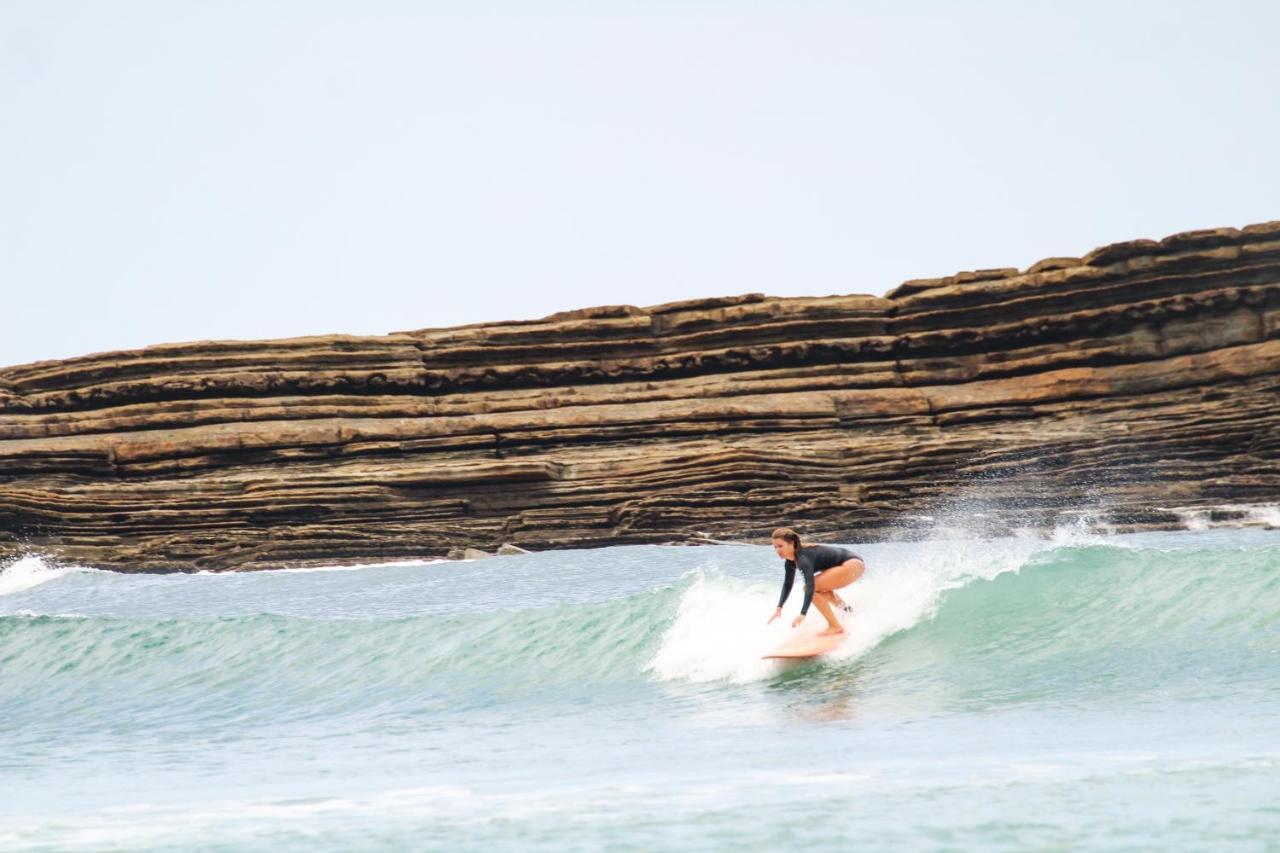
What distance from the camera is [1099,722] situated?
389 inches

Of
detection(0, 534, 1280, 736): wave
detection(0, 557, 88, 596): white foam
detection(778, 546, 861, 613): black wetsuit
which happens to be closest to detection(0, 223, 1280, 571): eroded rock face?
detection(0, 557, 88, 596): white foam

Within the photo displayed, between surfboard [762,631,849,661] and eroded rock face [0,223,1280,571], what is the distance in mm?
17151

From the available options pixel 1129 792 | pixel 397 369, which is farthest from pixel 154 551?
pixel 1129 792

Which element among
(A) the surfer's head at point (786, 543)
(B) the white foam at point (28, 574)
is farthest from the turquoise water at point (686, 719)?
(B) the white foam at point (28, 574)

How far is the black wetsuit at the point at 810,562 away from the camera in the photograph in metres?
12.6

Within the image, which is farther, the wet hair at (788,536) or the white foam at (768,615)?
the white foam at (768,615)

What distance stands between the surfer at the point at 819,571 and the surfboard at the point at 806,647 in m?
0.07

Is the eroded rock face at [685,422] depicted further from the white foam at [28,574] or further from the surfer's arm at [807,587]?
the surfer's arm at [807,587]

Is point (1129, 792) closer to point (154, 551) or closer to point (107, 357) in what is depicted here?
point (154, 551)

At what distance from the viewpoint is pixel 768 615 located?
14.9m

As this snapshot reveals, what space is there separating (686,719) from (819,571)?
1.98m

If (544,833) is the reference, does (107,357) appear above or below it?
above

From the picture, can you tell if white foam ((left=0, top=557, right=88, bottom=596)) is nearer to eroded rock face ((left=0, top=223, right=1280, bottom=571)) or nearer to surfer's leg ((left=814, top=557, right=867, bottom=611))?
eroded rock face ((left=0, top=223, right=1280, bottom=571))

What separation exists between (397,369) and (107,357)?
20.9 ft
